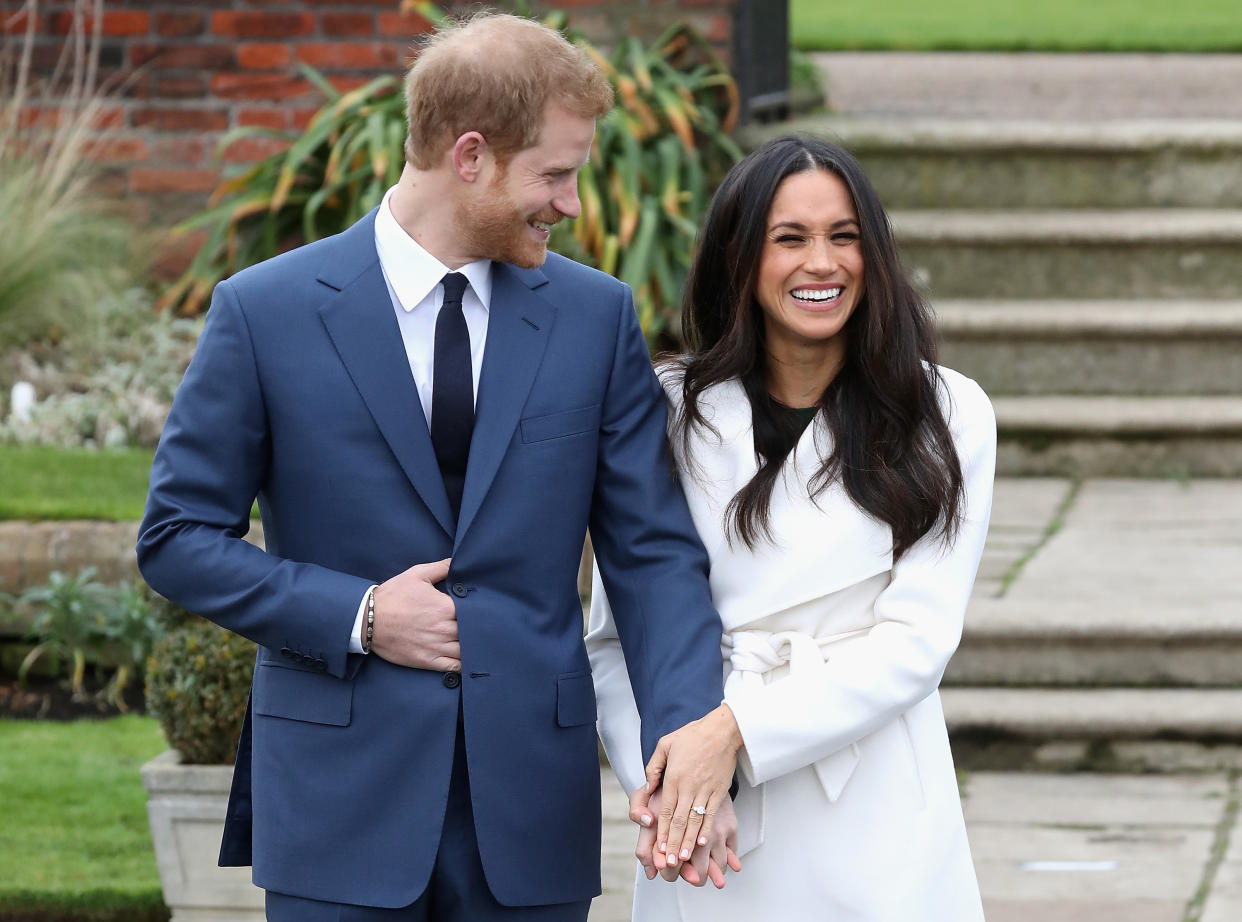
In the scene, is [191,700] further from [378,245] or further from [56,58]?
[56,58]

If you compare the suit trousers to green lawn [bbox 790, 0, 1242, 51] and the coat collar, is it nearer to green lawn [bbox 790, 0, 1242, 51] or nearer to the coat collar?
the coat collar

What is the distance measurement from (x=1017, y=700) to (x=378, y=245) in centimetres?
280

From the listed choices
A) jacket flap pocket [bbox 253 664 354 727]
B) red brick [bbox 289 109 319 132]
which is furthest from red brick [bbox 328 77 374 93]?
jacket flap pocket [bbox 253 664 354 727]

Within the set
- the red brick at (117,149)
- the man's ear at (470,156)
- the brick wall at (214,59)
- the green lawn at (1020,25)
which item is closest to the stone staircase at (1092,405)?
the brick wall at (214,59)

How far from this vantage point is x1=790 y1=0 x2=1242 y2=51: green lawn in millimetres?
11422

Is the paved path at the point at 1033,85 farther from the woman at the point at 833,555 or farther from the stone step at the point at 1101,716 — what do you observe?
the woman at the point at 833,555

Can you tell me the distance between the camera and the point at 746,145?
22.0 ft

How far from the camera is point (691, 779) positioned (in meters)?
2.27

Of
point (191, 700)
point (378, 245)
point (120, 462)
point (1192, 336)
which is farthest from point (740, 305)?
point (1192, 336)

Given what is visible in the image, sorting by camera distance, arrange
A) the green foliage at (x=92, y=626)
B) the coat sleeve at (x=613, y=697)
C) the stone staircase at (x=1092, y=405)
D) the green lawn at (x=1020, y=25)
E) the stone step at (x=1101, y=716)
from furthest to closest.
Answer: the green lawn at (x=1020, y=25), the green foliage at (x=92, y=626), the stone staircase at (x=1092, y=405), the stone step at (x=1101, y=716), the coat sleeve at (x=613, y=697)

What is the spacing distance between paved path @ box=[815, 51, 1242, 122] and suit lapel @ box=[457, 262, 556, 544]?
5528 mm

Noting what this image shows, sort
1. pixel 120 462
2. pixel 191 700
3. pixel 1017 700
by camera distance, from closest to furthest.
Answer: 1. pixel 191 700
2. pixel 1017 700
3. pixel 120 462

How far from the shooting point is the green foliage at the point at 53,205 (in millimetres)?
6277

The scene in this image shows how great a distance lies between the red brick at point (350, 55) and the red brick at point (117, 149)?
0.74 metres
